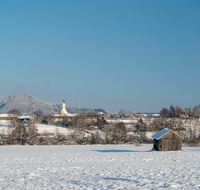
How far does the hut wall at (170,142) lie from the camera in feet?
111

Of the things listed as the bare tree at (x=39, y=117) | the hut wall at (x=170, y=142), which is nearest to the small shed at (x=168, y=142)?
the hut wall at (x=170, y=142)

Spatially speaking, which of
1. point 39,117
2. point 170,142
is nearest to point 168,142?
point 170,142

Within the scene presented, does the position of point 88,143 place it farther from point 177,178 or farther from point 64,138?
point 177,178

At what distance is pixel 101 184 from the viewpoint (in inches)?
498

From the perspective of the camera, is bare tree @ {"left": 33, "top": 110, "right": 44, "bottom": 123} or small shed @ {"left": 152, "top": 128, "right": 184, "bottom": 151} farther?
bare tree @ {"left": 33, "top": 110, "right": 44, "bottom": 123}

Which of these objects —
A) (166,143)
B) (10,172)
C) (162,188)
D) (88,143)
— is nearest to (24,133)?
(88,143)

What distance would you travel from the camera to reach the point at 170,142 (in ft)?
112

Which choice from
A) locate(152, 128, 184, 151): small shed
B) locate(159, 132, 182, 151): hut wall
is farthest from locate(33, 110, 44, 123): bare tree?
locate(159, 132, 182, 151): hut wall

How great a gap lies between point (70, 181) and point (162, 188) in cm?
522

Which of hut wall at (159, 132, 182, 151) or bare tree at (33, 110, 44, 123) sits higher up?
bare tree at (33, 110, 44, 123)

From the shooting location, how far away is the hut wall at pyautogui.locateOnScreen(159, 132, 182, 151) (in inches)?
1336

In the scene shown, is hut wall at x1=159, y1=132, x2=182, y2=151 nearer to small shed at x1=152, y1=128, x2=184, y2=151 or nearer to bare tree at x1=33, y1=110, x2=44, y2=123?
small shed at x1=152, y1=128, x2=184, y2=151

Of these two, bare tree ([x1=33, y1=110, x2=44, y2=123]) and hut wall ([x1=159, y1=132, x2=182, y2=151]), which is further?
bare tree ([x1=33, y1=110, x2=44, y2=123])

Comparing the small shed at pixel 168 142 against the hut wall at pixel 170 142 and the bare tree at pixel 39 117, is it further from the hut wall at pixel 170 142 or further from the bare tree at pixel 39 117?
the bare tree at pixel 39 117
